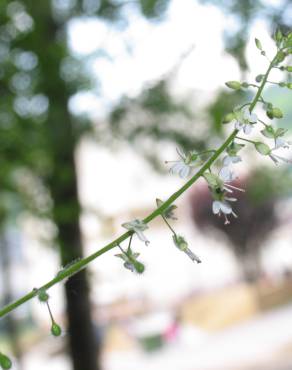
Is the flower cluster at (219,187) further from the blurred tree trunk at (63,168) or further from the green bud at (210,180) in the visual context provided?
the blurred tree trunk at (63,168)

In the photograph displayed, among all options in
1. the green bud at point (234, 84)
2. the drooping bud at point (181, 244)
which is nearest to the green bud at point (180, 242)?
the drooping bud at point (181, 244)

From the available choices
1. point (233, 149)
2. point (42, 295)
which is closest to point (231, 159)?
point (233, 149)

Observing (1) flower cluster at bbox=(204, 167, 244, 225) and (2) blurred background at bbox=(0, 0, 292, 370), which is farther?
(2) blurred background at bbox=(0, 0, 292, 370)

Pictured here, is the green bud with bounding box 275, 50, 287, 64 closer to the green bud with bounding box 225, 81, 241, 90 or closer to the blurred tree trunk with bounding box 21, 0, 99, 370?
the green bud with bounding box 225, 81, 241, 90

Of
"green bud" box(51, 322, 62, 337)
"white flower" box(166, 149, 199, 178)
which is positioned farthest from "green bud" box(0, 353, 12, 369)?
"white flower" box(166, 149, 199, 178)

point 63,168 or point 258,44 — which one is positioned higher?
point 63,168

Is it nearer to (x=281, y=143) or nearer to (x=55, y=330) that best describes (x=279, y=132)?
(x=281, y=143)

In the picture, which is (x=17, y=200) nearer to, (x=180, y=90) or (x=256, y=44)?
(x=180, y=90)
